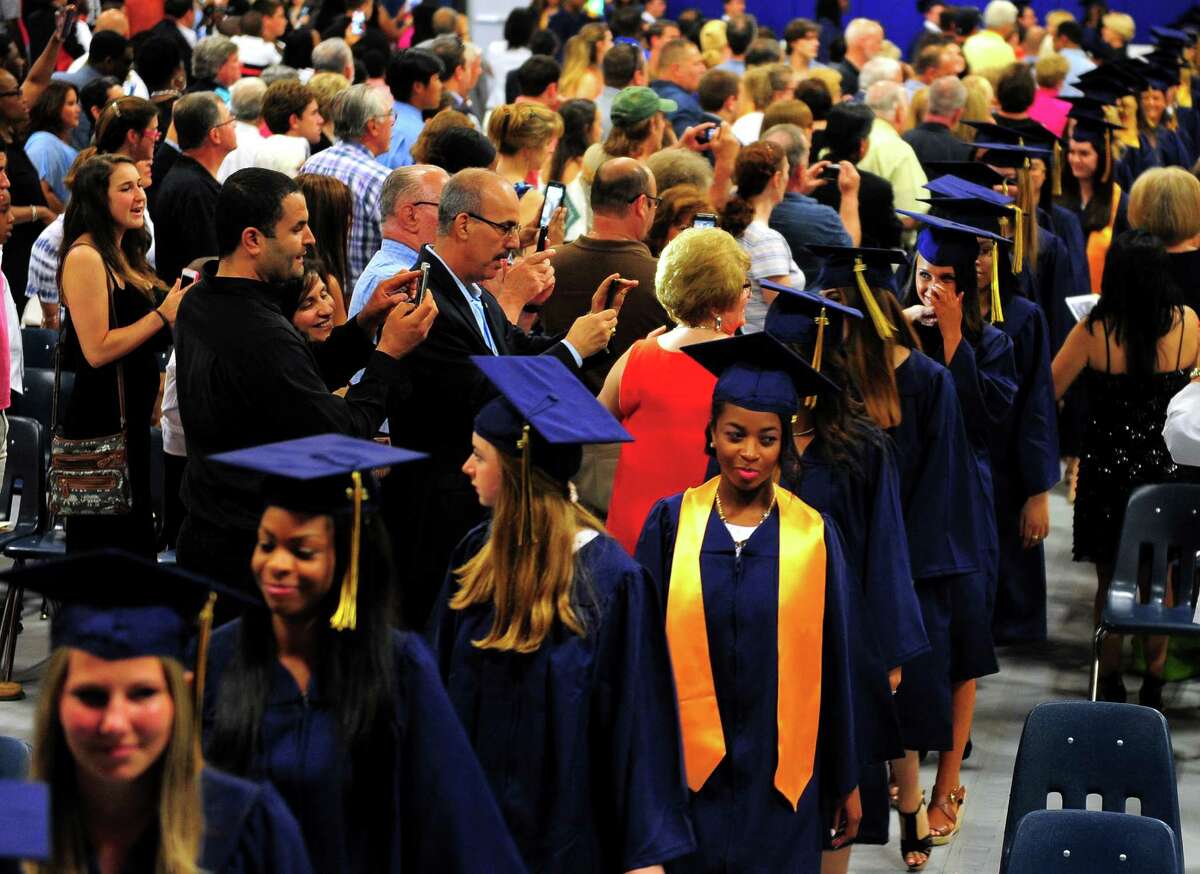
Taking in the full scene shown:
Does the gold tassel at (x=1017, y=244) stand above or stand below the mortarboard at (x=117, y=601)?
above

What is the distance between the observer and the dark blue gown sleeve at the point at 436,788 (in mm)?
3195

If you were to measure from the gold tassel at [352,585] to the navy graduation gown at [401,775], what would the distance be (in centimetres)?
10

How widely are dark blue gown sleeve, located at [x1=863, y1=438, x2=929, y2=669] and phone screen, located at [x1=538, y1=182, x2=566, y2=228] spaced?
7.28 ft

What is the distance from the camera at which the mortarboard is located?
2701 millimetres

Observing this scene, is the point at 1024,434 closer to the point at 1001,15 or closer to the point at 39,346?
the point at 39,346

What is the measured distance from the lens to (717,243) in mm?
5359

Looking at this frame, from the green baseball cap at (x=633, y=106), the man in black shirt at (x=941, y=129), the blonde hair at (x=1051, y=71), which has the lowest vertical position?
the green baseball cap at (x=633, y=106)

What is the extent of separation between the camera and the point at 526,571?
375 centimetres

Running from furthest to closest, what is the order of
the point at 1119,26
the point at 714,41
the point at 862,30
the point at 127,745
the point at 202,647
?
the point at 1119,26 < the point at 862,30 < the point at 714,41 < the point at 202,647 < the point at 127,745

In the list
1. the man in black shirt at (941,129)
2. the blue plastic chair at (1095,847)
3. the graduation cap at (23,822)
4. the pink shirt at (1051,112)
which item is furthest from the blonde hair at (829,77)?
the graduation cap at (23,822)

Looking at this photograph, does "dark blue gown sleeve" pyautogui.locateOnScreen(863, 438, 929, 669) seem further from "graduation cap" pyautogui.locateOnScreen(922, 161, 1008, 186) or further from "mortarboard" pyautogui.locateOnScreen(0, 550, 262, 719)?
"graduation cap" pyautogui.locateOnScreen(922, 161, 1008, 186)

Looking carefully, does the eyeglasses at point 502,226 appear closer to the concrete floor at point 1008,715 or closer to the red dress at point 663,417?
the red dress at point 663,417

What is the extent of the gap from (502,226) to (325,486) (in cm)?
218

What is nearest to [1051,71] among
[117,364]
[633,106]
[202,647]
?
[633,106]
